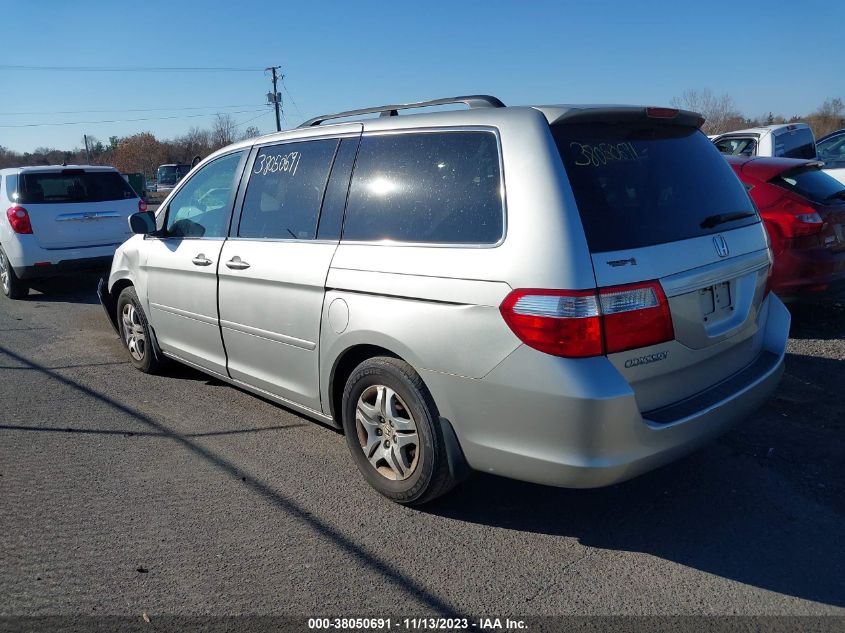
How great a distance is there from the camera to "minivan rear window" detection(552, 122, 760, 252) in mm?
2969

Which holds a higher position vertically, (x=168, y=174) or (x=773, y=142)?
(x=168, y=174)

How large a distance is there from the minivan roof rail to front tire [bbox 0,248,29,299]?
6.84 metres

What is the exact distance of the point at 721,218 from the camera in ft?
11.3

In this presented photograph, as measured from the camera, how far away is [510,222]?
9.86ft

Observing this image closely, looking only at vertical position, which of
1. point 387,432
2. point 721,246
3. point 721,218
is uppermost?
point 721,218

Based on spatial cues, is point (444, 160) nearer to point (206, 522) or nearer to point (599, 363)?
point (599, 363)

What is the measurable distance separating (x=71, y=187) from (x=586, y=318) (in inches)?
347

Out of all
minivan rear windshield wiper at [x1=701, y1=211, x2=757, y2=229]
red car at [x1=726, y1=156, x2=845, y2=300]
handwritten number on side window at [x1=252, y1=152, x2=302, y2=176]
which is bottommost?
red car at [x1=726, y1=156, x2=845, y2=300]

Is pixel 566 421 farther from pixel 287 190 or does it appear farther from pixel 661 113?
pixel 287 190

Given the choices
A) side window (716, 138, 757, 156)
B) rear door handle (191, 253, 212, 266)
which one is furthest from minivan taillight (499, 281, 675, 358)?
side window (716, 138, 757, 156)

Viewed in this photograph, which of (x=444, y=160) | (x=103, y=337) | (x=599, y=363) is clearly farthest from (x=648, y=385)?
(x=103, y=337)

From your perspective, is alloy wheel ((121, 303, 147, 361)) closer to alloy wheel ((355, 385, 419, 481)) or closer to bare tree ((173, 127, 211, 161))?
alloy wheel ((355, 385, 419, 481))

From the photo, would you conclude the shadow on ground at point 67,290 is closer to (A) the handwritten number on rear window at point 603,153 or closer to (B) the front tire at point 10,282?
(B) the front tire at point 10,282

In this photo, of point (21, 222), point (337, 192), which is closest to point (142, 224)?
point (337, 192)
